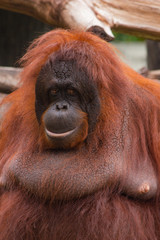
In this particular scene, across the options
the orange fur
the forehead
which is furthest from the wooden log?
the forehead

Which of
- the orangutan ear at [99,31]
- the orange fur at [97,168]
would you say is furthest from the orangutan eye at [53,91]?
the orangutan ear at [99,31]

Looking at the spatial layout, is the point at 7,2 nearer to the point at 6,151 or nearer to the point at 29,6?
the point at 29,6

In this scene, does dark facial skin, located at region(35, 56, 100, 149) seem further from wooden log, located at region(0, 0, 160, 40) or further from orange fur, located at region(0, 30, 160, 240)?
wooden log, located at region(0, 0, 160, 40)

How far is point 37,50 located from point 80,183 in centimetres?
118

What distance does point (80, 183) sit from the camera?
344 centimetres

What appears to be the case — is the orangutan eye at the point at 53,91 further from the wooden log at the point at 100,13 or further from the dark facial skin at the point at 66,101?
the wooden log at the point at 100,13

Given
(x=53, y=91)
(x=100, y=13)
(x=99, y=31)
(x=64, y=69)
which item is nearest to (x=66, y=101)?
(x=53, y=91)

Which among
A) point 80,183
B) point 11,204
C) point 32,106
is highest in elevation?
point 32,106

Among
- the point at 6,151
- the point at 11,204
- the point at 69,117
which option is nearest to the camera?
the point at 69,117

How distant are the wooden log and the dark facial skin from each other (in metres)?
0.93

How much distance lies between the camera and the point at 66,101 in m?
3.40

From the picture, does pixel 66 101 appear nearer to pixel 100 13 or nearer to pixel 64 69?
pixel 64 69

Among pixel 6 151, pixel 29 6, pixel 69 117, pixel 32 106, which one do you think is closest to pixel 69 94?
pixel 69 117

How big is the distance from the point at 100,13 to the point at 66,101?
1.37 meters
